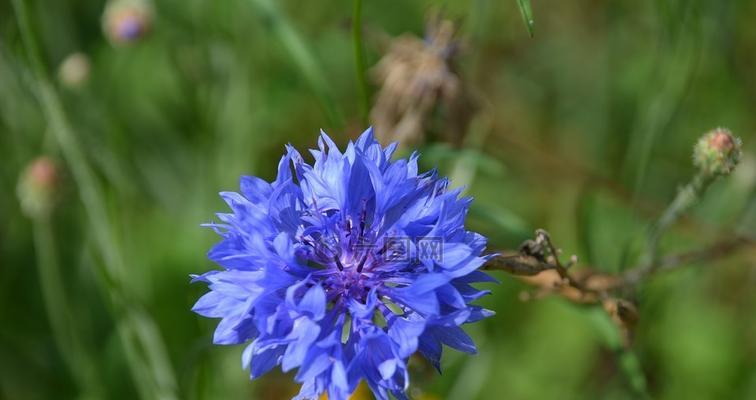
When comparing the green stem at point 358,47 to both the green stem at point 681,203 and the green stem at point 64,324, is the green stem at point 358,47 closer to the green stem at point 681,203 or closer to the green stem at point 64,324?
the green stem at point 681,203

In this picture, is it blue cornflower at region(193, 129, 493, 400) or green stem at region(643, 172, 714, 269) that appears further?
green stem at region(643, 172, 714, 269)

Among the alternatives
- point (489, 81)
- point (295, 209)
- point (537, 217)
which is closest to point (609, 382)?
point (537, 217)

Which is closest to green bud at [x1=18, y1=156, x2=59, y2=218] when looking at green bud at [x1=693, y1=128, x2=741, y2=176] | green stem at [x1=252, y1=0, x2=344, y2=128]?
green stem at [x1=252, y1=0, x2=344, y2=128]

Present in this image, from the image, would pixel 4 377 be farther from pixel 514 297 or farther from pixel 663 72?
pixel 663 72

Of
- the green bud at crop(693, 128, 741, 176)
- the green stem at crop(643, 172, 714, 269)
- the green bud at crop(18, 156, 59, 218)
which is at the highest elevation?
the green bud at crop(693, 128, 741, 176)

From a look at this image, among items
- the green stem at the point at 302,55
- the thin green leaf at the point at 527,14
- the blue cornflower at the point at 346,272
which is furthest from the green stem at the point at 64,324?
the thin green leaf at the point at 527,14

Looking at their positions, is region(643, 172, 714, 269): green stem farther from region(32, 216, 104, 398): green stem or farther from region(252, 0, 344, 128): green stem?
region(32, 216, 104, 398): green stem

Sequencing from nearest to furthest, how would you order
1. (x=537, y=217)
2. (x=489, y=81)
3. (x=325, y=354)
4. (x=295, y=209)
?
1. (x=325, y=354)
2. (x=295, y=209)
3. (x=537, y=217)
4. (x=489, y=81)
